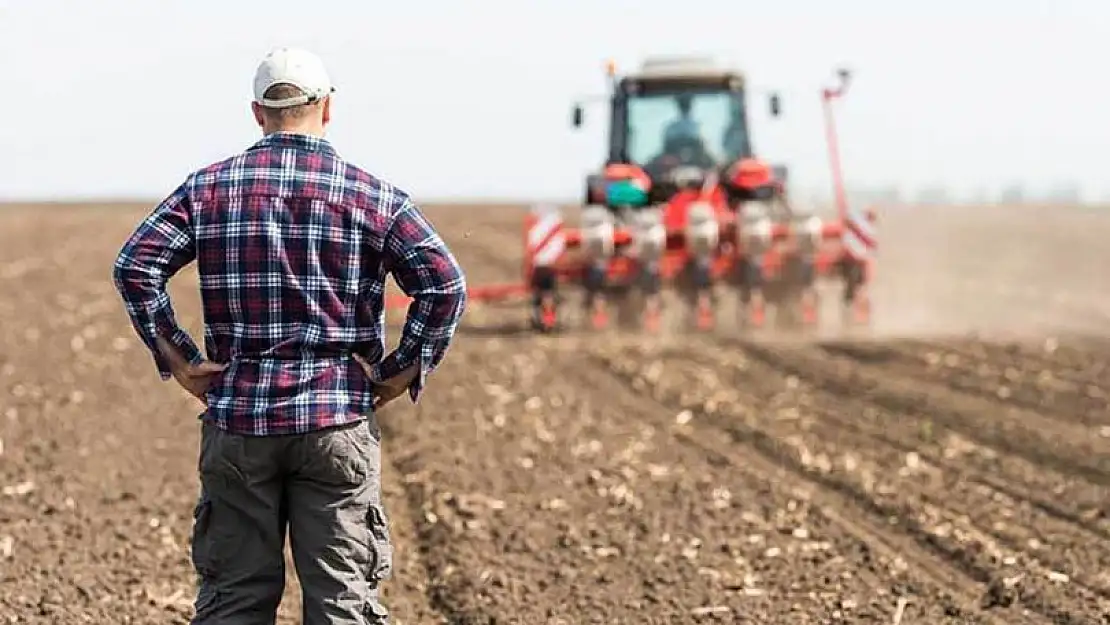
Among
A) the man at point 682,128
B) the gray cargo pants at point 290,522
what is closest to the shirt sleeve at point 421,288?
the gray cargo pants at point 290,522

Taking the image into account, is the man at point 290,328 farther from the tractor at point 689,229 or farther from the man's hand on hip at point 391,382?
the tractor at point 689,229

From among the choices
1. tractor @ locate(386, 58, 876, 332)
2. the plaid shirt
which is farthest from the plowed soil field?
the plaid shirt

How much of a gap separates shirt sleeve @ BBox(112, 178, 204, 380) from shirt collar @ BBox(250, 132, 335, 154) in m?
0.22

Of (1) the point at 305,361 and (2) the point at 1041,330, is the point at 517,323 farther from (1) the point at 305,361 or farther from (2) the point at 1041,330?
(1) the point at 305,361

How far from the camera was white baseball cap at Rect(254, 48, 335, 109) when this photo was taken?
3641 mm

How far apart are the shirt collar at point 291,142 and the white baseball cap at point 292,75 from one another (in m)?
0.07

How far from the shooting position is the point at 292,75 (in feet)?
11.9

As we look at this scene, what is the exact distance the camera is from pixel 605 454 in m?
8.55

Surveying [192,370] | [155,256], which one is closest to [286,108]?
[155,256]

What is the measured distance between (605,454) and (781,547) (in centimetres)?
214

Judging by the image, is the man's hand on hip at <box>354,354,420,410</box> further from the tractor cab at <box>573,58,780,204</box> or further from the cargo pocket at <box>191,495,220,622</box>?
the tractor cab at <box>573,58,780,204</box>

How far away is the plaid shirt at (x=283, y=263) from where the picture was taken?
366 cm

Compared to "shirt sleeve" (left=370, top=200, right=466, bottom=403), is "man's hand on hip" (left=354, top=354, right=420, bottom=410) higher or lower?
lower

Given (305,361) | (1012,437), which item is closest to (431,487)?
(1012,437)
